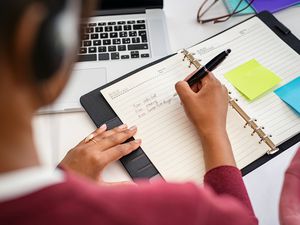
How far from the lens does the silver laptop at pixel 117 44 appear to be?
0.89 m

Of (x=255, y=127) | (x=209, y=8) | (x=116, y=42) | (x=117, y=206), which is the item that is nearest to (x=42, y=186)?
(x=117, y=206)

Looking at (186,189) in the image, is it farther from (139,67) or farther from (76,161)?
(139,67)

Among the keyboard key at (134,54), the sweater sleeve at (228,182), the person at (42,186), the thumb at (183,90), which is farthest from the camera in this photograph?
the keyboard key at (134,54)

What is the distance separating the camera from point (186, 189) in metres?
0.47

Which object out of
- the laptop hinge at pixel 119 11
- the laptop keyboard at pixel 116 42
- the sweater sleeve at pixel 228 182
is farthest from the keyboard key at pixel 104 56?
the sweater sleeve at pixel 228 182

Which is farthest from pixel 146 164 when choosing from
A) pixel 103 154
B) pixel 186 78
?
pixel 186 78

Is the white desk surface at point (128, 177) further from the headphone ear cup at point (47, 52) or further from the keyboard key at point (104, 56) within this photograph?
the headphone ear cup at point (47, 52)

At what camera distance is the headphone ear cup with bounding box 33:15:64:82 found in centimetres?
34

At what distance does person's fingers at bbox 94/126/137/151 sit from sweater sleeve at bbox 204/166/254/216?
157 millimetres

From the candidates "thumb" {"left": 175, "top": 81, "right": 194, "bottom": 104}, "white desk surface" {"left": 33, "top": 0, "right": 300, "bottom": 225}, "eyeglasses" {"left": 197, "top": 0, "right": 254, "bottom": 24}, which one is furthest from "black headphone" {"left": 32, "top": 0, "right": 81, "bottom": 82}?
"eyeglasses" {"left": 197, "top": 0, "right": 254, "bottom": 24}

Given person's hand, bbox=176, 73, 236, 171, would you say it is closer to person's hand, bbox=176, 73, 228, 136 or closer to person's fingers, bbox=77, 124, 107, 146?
person's hand, bbox=176, 73, 228, 136

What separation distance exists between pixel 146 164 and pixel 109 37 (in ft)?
1.06

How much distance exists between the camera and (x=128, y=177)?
0.77m

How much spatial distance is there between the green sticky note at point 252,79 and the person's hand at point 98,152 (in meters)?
0.23
